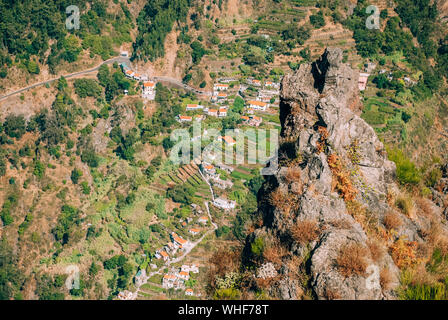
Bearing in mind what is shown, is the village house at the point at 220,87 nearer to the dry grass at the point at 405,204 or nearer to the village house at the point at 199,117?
the village house at the point at 199,117

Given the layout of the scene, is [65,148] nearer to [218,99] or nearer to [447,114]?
[218,99]

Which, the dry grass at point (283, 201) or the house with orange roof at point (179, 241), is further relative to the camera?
the house with orange roof at point (179, 241)

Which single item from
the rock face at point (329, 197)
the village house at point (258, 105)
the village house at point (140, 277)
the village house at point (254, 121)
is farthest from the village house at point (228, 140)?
the rock face at point (329, 197)

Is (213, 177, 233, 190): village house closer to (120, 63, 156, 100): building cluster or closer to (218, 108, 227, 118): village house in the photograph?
(218, 108, 227, 118): village house

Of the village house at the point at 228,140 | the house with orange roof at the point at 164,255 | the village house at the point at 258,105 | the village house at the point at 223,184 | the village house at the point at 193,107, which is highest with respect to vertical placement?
the village house at the point at 258,105

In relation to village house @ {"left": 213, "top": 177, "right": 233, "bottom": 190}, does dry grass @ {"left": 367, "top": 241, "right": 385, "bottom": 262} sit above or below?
above

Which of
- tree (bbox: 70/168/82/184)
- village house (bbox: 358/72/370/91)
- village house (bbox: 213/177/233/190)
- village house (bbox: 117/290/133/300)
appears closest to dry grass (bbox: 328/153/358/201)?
village house (bbox: 117/290/133/300)

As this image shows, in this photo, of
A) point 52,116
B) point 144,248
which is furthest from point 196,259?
point 52,116
